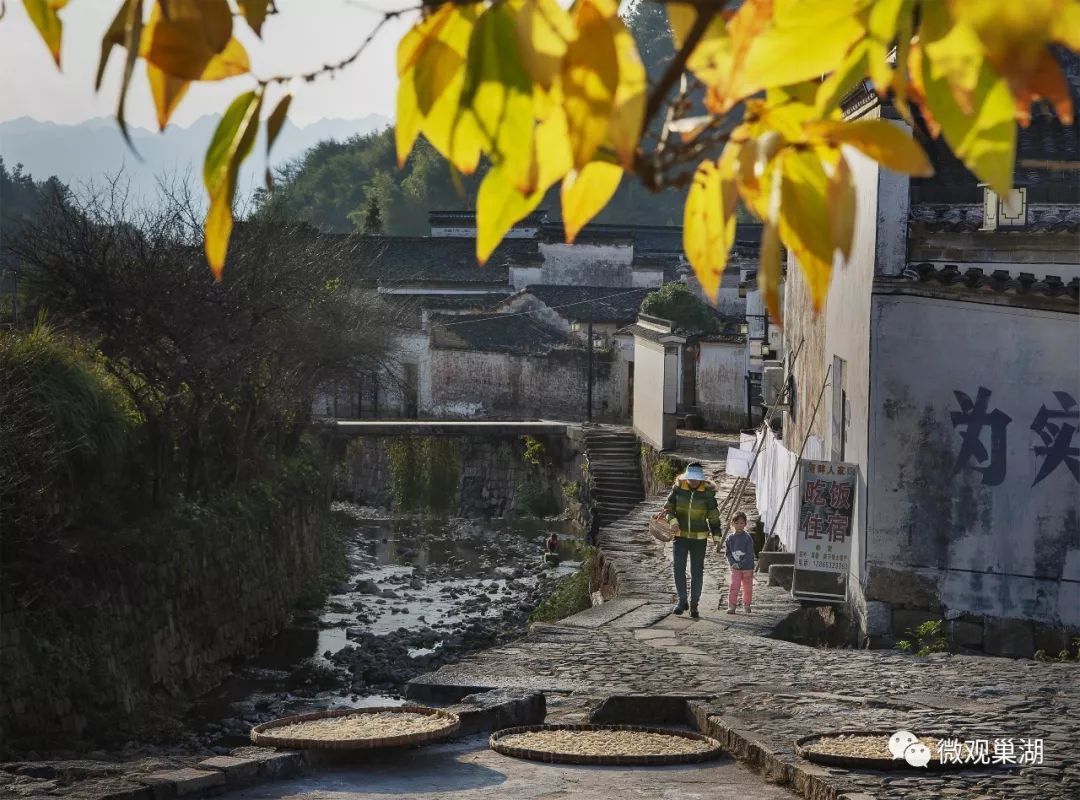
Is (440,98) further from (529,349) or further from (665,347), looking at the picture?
(529,349)

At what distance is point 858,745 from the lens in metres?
7.44

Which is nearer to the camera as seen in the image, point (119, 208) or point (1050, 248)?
point (1050, 248)

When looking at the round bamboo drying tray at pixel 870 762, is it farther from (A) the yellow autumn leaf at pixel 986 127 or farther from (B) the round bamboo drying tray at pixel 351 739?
(A) the yellow autumn leaf at pixel 986 127

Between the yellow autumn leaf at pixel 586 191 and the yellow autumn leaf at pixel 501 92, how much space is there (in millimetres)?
132

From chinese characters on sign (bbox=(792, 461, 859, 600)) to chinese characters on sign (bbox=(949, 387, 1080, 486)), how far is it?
1.09 metres

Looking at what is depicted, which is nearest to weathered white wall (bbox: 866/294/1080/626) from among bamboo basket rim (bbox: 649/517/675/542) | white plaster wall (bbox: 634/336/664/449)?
bamboo basket rim (bbox: 649/517/675/542)

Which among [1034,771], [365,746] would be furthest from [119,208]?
[1034,771]

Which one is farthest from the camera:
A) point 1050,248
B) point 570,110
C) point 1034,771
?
point 1050,248

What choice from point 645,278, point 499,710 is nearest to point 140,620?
point 499,710

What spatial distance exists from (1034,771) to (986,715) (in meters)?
1.25

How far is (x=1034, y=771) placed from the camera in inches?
273

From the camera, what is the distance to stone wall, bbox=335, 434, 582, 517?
1235 inches

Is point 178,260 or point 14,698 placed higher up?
point 178,260

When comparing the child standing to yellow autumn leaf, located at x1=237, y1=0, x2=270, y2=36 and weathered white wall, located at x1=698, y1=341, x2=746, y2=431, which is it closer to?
yellow autumn leaf, located at x1=237, y1=0, x2=270, y2=36
